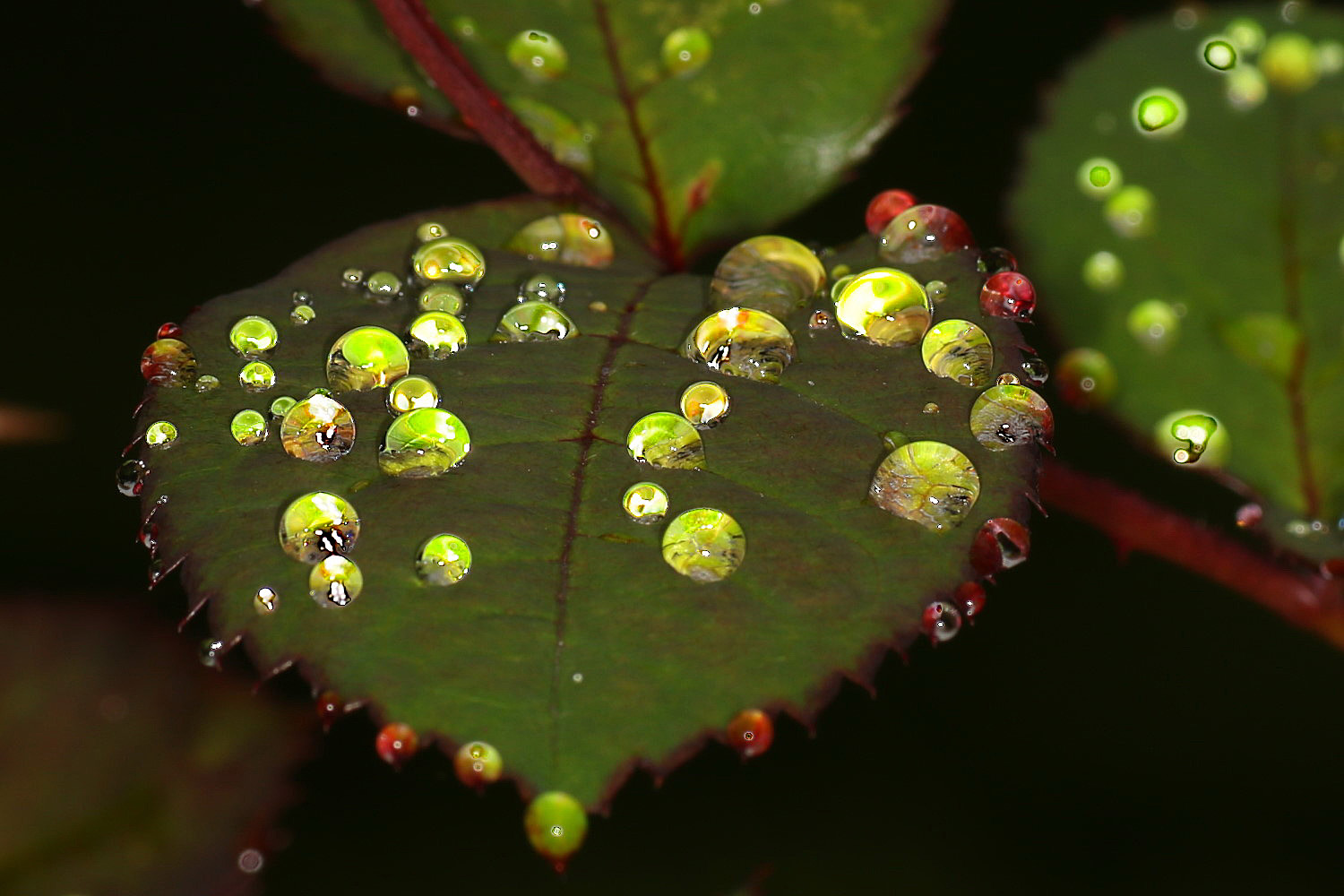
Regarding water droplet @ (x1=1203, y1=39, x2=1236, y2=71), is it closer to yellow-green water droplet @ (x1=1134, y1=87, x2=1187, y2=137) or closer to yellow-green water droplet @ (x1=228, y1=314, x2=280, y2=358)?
yellow-green water droplet @ (x1=1134, y1=87, x2=1187, y2=137)

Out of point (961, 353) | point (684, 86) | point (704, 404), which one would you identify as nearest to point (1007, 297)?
point (961, 353)

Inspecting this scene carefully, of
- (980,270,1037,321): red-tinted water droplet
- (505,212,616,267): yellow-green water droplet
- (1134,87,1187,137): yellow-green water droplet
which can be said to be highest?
(1134,87,1187,137): yellow-green water droplet

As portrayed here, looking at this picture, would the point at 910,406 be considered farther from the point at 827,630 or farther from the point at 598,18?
the point at 598,18

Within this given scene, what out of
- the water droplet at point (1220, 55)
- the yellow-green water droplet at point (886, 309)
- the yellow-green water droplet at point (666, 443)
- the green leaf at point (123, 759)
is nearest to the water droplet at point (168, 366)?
the yellow-green water droplet at point (666, 443)

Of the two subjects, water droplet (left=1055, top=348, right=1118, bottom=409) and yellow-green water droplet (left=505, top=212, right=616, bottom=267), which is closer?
yellow-green water droplet (left=505, top=212, right=616, bottom=267)

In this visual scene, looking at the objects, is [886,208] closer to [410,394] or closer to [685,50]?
[685,50]

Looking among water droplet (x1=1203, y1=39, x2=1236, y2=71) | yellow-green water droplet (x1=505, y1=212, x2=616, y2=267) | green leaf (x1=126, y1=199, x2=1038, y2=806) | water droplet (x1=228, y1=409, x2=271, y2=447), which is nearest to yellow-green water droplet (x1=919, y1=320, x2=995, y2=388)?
green leaf (x1=126, y1=199, x2=1038, y2=806)

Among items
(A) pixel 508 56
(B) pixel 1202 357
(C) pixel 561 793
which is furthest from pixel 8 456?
(B) pixel 1202 357
